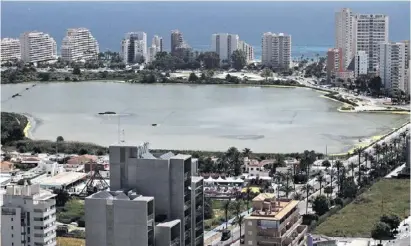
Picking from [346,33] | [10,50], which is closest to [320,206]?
[346,33]

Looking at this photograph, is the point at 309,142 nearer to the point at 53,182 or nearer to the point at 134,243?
the point at 53,182

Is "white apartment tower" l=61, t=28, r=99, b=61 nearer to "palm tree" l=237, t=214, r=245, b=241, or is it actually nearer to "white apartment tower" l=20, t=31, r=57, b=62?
"white apartment tower" l=20, t=31, r=57, b=62

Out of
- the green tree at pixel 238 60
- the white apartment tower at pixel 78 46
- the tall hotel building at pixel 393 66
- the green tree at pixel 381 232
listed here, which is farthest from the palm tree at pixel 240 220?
the white apartment tower at pixel 78 46

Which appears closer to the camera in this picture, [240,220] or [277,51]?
[240,220]

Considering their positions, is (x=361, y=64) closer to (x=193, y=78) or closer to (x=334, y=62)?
(x=334, y=62)

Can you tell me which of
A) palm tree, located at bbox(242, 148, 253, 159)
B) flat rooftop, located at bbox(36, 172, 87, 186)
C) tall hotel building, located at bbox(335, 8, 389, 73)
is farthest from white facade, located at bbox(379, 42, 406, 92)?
flat rooftop, located at bbox(36, 172, 87, 186)

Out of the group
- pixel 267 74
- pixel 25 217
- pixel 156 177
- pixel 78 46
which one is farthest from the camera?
pixel 78 46

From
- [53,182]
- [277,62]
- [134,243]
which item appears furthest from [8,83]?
[134,243]
